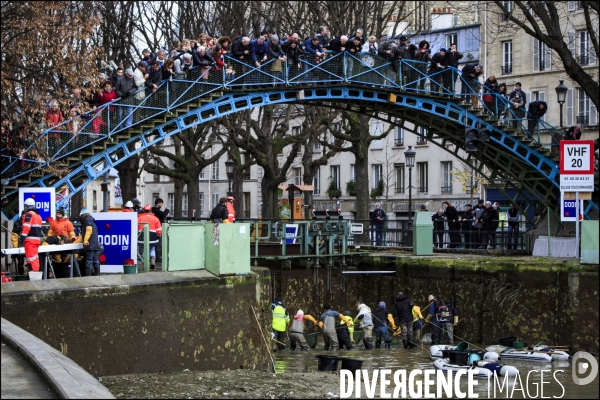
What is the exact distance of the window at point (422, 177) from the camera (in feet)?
223

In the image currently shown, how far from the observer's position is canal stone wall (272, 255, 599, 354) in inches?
1051

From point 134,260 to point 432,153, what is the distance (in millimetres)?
47746

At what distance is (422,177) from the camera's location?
6831cm

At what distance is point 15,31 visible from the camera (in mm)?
24609

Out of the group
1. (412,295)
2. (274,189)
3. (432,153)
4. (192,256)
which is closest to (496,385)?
(192,256)

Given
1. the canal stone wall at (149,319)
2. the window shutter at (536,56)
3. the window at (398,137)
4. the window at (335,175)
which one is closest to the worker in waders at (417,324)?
the canal stone wall at (149,319)

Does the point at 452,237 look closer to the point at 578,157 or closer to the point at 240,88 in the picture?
the point at 240,88

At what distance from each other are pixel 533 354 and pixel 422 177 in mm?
43630

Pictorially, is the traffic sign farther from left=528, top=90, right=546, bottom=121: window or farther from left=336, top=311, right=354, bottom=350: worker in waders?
left=528, top=90, right=546, bottom=121: window

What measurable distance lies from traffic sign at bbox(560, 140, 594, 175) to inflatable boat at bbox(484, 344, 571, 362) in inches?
169

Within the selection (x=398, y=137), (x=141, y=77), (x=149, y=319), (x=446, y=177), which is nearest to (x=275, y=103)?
(x=141, y=77)

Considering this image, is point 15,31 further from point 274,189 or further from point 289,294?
point 274,189

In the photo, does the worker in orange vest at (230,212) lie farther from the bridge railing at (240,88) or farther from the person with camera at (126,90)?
the person with camera at (126,90)

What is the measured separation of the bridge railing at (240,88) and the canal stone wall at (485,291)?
17.5ft
